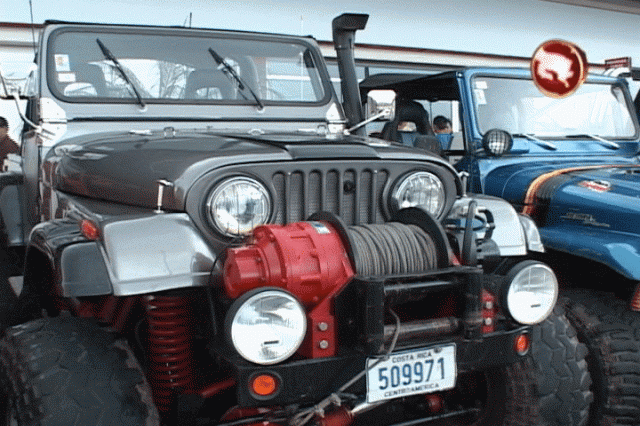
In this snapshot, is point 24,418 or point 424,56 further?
point 424,56

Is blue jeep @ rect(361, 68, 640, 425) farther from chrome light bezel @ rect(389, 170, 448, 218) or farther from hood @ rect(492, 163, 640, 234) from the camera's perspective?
chrome light bezel @ rect(389, 170, 448, 218)

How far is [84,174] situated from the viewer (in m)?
2.60

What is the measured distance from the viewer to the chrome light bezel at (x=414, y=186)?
246cm

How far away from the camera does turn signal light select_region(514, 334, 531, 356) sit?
2.25 meters

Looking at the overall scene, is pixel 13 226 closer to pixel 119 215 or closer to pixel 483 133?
pixel 119 215

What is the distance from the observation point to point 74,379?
6.60 feet

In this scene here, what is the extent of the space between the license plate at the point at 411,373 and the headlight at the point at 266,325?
9.7 inches

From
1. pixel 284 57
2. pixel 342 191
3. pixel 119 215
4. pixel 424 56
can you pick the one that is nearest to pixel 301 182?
pixel 342 191

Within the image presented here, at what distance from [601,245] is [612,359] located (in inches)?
19.8

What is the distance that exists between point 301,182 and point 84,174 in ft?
2.74

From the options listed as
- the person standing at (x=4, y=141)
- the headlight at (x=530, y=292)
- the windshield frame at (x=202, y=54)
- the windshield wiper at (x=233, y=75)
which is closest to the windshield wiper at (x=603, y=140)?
the windshield frame at (x=202, y=54)

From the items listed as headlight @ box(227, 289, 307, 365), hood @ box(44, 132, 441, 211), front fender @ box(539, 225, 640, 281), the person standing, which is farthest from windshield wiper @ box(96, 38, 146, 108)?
the person standing

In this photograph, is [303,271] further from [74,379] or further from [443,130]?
[443,130]

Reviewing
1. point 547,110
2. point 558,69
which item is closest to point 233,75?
point 547,110
